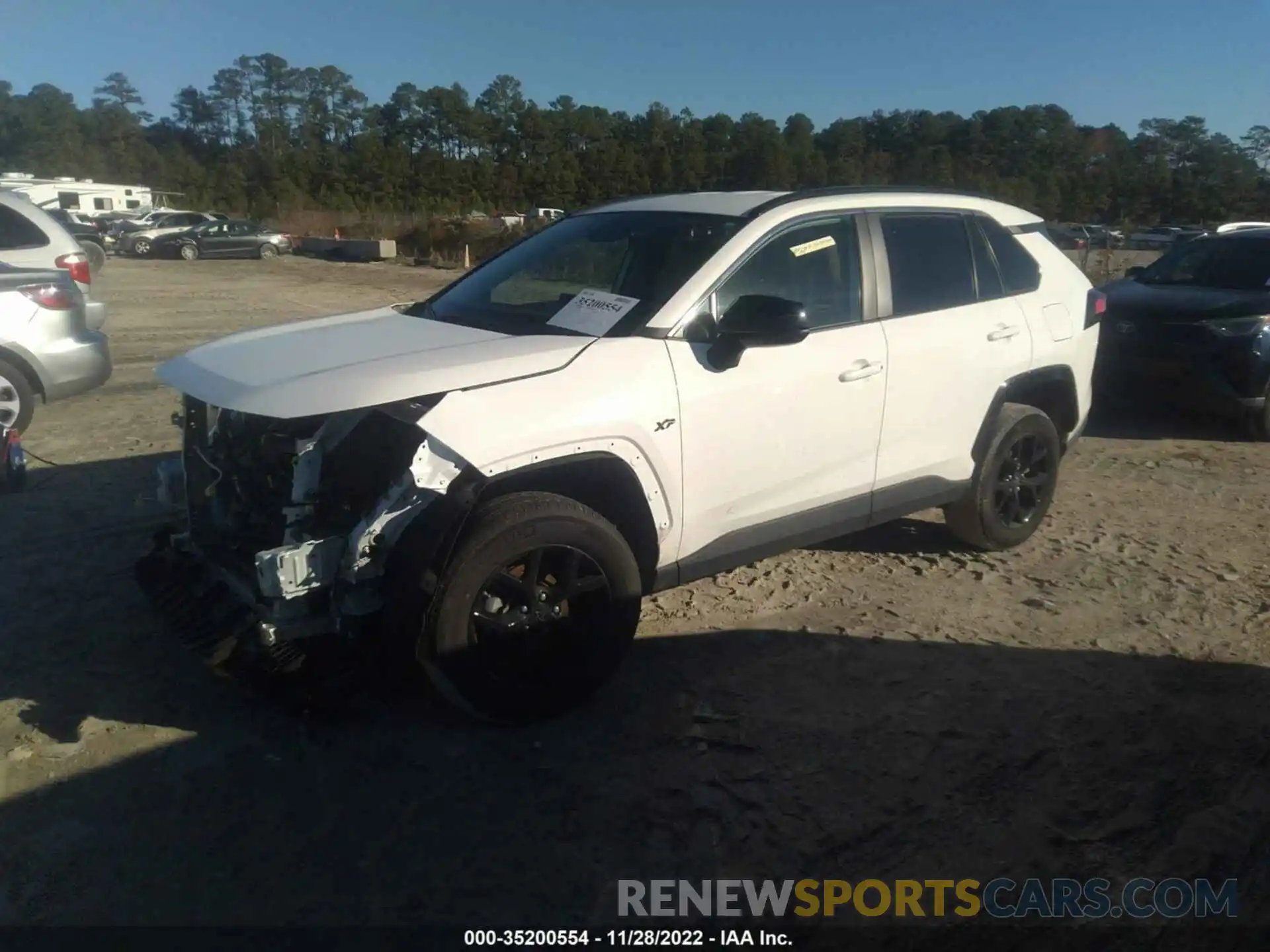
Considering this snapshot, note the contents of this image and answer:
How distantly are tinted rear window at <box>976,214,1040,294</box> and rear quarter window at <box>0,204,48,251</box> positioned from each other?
26.6ft

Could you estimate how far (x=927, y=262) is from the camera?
4.89 metres

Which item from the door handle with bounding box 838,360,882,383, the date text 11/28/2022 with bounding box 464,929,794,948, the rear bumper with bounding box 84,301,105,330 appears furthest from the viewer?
the rear bumper with bounding box 84,301,105,330

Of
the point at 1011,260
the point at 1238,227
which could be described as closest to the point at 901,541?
the point at 1011,260

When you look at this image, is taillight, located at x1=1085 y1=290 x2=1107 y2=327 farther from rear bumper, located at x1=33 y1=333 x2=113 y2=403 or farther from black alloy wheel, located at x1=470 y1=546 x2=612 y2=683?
rear bumper, located at x1=33 y1=333 x2=113 y2=403

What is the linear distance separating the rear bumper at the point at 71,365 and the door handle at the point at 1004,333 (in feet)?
21.3

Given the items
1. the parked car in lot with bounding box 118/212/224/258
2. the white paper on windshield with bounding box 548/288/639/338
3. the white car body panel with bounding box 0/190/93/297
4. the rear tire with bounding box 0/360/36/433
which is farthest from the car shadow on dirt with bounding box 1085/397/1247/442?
the parked car in lot with bounding box 118/212/224/258

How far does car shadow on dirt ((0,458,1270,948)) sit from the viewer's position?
2924 mm

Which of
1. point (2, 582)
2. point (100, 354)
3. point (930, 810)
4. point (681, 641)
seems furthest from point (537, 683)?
point (100, 354)

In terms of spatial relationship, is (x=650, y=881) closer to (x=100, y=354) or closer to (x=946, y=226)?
(x=946, y=226)

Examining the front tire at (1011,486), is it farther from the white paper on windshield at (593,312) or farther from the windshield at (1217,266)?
the windshield at (1217,266)

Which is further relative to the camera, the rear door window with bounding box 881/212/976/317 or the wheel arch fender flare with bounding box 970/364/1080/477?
the wheel arch fender flare with bounding box 970/364/1080/477

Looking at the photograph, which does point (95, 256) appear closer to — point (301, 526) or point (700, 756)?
point (301, 526)

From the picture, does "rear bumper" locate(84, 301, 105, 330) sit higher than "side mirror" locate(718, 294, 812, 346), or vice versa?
"side mirror" locate(718, 294, 812, 346)

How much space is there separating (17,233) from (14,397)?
243 cm
